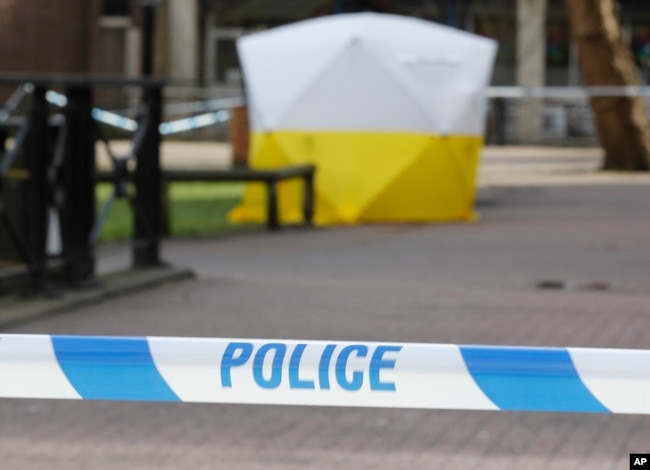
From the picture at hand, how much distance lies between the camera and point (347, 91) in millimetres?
20203

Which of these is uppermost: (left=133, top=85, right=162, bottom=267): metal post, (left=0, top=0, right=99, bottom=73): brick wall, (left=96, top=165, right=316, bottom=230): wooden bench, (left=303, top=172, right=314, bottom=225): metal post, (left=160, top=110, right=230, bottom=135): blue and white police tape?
(left=0, top=0, right=99, bottom=73): brick wall

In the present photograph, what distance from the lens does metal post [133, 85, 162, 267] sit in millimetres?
13641

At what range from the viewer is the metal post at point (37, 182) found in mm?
11227

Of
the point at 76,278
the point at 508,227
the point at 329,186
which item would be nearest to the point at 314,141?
the point at 329,186

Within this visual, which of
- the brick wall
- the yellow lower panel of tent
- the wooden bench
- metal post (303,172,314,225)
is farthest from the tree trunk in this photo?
the brick wall

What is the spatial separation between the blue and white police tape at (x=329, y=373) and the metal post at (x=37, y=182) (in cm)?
722

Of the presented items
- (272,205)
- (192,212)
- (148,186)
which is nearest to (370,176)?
(272,205)

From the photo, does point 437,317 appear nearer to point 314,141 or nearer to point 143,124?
point 143,124

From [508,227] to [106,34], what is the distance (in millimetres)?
22101

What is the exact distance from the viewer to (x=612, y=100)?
31281 mm

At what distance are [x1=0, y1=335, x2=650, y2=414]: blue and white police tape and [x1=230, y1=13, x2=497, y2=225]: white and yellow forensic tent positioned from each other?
16.1 m

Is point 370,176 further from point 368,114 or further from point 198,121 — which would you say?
point 198,121

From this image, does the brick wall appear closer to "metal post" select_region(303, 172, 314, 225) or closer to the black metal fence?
the black metal fence

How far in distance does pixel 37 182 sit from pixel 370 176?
30.5 feet
